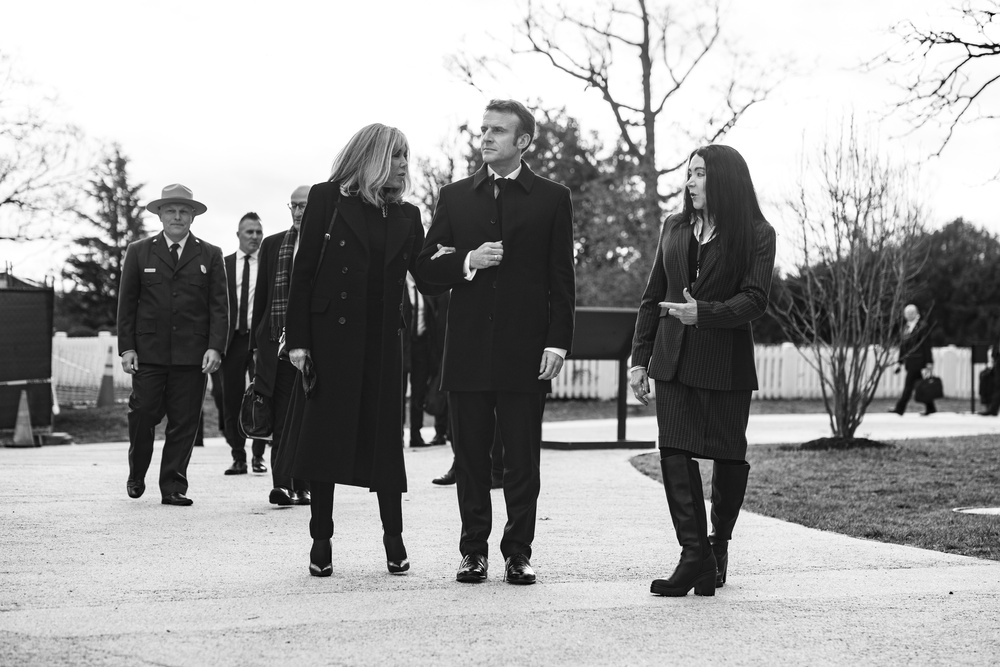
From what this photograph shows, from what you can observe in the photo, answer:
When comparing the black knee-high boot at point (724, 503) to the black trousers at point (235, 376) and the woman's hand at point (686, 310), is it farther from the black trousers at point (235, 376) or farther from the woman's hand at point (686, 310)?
the black trousers at point (235, 376)

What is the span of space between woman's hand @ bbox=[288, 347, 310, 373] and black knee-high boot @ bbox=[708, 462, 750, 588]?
1.82 meters

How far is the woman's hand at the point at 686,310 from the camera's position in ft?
16.3

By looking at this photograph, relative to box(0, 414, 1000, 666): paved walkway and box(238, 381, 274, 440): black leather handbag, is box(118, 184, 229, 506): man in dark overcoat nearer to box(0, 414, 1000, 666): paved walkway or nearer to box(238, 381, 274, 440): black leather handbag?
box(0, 414, 1000, 666): paved walkway

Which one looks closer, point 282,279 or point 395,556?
point 395,556

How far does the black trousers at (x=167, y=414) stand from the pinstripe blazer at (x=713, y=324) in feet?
Answer: 12.9

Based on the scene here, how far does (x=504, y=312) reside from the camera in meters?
5.34

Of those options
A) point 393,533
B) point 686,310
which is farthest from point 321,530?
point 686,310

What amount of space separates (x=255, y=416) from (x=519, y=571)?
2680mm

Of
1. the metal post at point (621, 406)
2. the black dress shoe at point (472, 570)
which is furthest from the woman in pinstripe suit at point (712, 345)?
the metal post at point (621, 406)

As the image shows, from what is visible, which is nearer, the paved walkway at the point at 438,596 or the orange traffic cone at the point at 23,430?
the paved walkway at the point at 438,596

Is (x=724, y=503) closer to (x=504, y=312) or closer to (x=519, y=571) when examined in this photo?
(x=519, y=571)

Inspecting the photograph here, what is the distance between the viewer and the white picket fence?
2470 centimetres

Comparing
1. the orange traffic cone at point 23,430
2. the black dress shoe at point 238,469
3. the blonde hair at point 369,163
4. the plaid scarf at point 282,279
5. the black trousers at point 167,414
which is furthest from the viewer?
the orange traffic cone at point 23,430

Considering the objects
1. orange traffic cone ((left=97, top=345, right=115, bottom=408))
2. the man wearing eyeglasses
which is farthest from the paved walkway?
orange traffic cone ((left=97, top=345, right=115, bottom=408))
